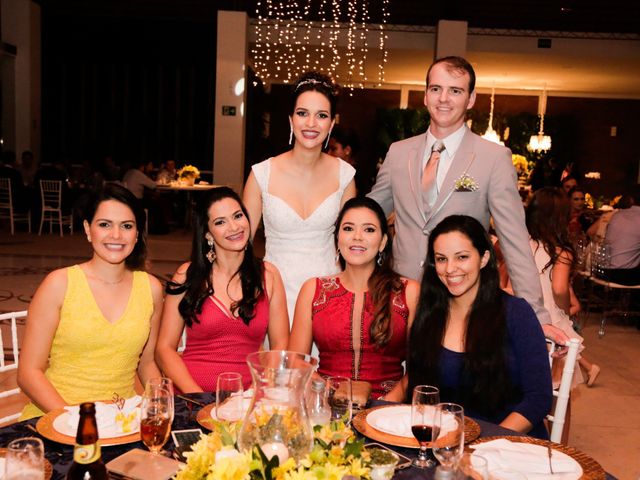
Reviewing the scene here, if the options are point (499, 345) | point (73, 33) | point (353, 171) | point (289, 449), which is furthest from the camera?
point (73, 33)

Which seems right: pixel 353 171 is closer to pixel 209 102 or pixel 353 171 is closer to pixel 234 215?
pixel 234 215

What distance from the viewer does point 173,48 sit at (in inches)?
581

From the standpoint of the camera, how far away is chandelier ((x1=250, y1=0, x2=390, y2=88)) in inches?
454

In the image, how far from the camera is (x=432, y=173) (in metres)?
2.88

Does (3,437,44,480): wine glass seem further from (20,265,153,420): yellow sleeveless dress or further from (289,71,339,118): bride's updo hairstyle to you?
(289,71,339,118): bride's updo hairstyle

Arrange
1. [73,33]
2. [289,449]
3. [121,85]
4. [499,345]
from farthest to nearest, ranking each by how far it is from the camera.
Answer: [121,85]
[73,33]
[499,345]
[289,449]

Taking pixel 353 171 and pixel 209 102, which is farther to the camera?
pixel 209 102

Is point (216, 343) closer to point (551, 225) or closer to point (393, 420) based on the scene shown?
point (393, 420)

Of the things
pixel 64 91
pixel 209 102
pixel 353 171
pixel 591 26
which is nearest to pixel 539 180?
pixel 591 26

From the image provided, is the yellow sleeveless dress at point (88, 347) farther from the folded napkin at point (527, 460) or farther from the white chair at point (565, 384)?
the white chair at point (565, 384)

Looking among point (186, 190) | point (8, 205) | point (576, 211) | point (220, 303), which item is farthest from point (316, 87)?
point (186, 190)

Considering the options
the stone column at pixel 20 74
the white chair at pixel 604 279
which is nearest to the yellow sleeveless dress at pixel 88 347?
the white chair at pixel 604 279

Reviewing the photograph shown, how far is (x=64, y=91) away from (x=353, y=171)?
45.7 feet

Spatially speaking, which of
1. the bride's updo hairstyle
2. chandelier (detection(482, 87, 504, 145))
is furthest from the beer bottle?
chandelier (detection(482, 87, 504, 145))
